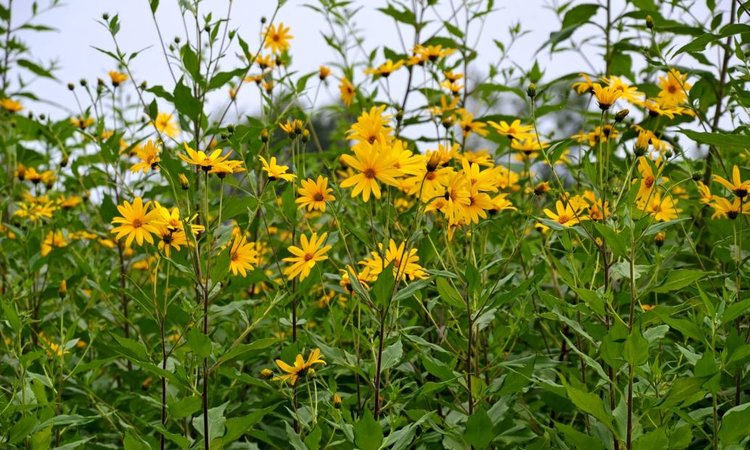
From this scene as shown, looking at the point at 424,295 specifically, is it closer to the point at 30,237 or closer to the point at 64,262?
the point at 30,237

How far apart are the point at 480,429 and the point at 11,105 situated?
2823 mm

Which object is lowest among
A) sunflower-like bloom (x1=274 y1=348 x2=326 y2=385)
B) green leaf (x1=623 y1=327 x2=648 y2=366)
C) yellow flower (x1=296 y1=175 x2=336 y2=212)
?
sunflower-like bloom (x1=274 y1=348 x2=326 y2=385)

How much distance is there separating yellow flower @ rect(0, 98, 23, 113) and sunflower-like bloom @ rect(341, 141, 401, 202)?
2555mm

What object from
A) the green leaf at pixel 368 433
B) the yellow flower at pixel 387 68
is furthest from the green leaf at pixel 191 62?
the green leaf at pixel 368 433

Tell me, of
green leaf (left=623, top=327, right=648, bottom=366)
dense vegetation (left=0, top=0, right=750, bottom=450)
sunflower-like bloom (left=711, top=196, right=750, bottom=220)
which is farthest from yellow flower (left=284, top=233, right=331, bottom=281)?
sunflower-like bloom (left=711, top=196, right=750, bottom=220)

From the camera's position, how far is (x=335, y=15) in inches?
139

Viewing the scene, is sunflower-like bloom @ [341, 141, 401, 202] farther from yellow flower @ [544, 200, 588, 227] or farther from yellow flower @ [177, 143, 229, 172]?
yellow flower @ [544, 200, 588, 227]

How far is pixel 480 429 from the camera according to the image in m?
1.79

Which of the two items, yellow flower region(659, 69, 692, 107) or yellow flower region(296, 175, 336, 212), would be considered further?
yellow flower region(659, 69, 692, 107)

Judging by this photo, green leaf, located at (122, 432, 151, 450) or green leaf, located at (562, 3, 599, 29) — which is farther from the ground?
green leaf, located at (562, 3, 599, 29)

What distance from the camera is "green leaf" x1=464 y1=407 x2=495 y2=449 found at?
1.78 m

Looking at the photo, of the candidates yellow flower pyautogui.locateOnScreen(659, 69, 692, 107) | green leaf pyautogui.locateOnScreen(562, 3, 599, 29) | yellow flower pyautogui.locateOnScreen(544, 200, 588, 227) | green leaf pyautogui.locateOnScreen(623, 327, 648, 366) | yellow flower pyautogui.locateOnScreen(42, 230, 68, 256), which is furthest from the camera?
green leaf pyautogui.locateOnScreen(562, 3, 599, 29)

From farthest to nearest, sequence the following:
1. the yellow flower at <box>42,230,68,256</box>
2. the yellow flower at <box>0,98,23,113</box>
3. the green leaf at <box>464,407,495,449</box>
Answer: the yellow flower at <box>0,98,23,113</box>
the yellow flower at <box>42,230,68,256</box>
the green leaf at <box>464,407,495,449</box>

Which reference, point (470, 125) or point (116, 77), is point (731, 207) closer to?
point (470, 125)
